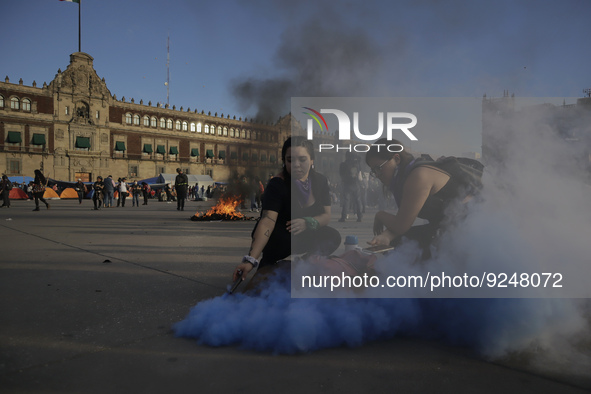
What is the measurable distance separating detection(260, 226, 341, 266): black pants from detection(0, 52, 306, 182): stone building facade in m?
34.3

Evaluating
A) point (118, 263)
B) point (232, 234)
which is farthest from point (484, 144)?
point (232, 234)

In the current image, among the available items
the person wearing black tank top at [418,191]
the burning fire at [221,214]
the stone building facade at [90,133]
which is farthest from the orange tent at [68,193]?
the person wearing black tank top at [418,191]

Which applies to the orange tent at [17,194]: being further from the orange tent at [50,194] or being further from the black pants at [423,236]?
the black pants at [423,236]

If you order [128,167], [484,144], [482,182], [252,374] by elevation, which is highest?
[128,167]

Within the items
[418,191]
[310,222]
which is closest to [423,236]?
[418,191]

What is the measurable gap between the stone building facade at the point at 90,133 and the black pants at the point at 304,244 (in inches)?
1350

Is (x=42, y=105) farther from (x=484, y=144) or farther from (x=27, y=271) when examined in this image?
(x=484, y=144)

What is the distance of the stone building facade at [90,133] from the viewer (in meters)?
43.1

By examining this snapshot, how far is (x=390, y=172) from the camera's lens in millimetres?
2605

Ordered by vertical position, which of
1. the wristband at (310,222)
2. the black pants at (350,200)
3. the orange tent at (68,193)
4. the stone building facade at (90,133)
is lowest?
the wristband at (310,222)

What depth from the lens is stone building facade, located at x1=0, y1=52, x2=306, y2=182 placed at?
43.1 m

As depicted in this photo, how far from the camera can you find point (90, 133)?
47219 mm

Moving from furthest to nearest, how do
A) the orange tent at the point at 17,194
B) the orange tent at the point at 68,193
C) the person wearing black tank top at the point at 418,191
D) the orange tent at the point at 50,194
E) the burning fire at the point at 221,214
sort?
the orange tent at the point at 68,193 → the orange tent at the point at 50,194 → the orange tent at the point at 17,194 → the burning fire at the point at 221,214 → the person wearing black tank top at the point at 418,191

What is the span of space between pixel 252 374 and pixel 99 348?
92 cm
